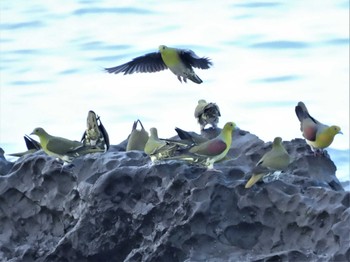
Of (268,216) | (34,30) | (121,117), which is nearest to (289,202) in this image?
(268,216)

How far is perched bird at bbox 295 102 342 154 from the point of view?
10.8 meters

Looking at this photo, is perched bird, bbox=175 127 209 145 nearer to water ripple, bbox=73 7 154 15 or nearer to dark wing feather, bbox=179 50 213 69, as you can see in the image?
dark wing feather, bbox=179 50 213 69

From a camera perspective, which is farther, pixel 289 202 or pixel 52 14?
pixel 52 14

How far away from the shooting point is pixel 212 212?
377 inches

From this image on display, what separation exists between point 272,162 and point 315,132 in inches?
50.3

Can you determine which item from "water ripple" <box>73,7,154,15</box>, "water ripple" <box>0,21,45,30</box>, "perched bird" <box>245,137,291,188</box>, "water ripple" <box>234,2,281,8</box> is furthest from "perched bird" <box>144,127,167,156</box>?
"water ripple" <box>234,2,281,8</box>

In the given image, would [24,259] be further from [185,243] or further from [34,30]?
[34,30]

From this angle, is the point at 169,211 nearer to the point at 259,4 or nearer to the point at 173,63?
the point at 173,63

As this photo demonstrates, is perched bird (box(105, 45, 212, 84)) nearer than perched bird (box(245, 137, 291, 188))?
No

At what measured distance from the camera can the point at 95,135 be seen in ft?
35.7

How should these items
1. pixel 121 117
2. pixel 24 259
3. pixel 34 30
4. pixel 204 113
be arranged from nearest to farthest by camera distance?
1. pixel 24 259
2. pixel 204 113
3. pixel 121 117
4. pixel 34 30

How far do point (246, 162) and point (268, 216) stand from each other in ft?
3.87

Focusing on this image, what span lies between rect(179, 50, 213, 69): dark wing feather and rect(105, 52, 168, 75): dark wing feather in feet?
1.00

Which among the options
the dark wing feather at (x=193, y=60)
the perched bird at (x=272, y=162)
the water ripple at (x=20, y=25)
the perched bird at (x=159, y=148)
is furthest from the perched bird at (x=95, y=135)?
the water ripple at (x=20, y=25)
